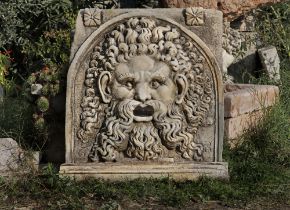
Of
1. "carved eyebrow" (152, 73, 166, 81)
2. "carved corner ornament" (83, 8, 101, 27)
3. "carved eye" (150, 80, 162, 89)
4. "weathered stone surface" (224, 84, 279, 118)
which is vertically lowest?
"weathered stone surface" (224, 84, 279, 118)

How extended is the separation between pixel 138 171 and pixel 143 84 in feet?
2.23

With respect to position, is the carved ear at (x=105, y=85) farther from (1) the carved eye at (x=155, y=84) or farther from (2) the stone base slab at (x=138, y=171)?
(2) the stone base slab at (x=138, y=171)

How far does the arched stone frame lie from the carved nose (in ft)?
1.54

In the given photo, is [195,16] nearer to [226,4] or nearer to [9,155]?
[9,155]

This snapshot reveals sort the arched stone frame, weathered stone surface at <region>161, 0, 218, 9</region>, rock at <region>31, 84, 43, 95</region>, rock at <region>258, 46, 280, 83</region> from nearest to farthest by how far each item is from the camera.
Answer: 1. the arched stone frame
2. rock at <region>31, 84, 43, 95</region>
3. weathered stone surface at <region>161, 0, 218, 9</region>
4. rock at <region>258, 46, 280, 83</region>

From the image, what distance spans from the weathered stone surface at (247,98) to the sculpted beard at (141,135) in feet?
2.53

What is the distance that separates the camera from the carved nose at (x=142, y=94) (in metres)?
5.40

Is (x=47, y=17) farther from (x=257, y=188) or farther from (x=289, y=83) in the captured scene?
(x=257, y=188)

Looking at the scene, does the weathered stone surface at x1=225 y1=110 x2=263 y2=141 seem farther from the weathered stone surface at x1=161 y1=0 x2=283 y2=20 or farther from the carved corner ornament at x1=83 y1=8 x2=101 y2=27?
the weathered stone surface at x1=161 y1=0 x2=283 y2=20

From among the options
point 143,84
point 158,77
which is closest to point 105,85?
point 143,84

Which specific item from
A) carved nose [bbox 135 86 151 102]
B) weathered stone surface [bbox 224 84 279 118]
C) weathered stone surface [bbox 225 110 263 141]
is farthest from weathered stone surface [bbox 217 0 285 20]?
carved nose [bbox 135 86 151 102]

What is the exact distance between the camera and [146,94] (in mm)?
5418

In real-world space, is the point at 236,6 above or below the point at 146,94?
above

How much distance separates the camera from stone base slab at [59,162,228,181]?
5352 millimetres
